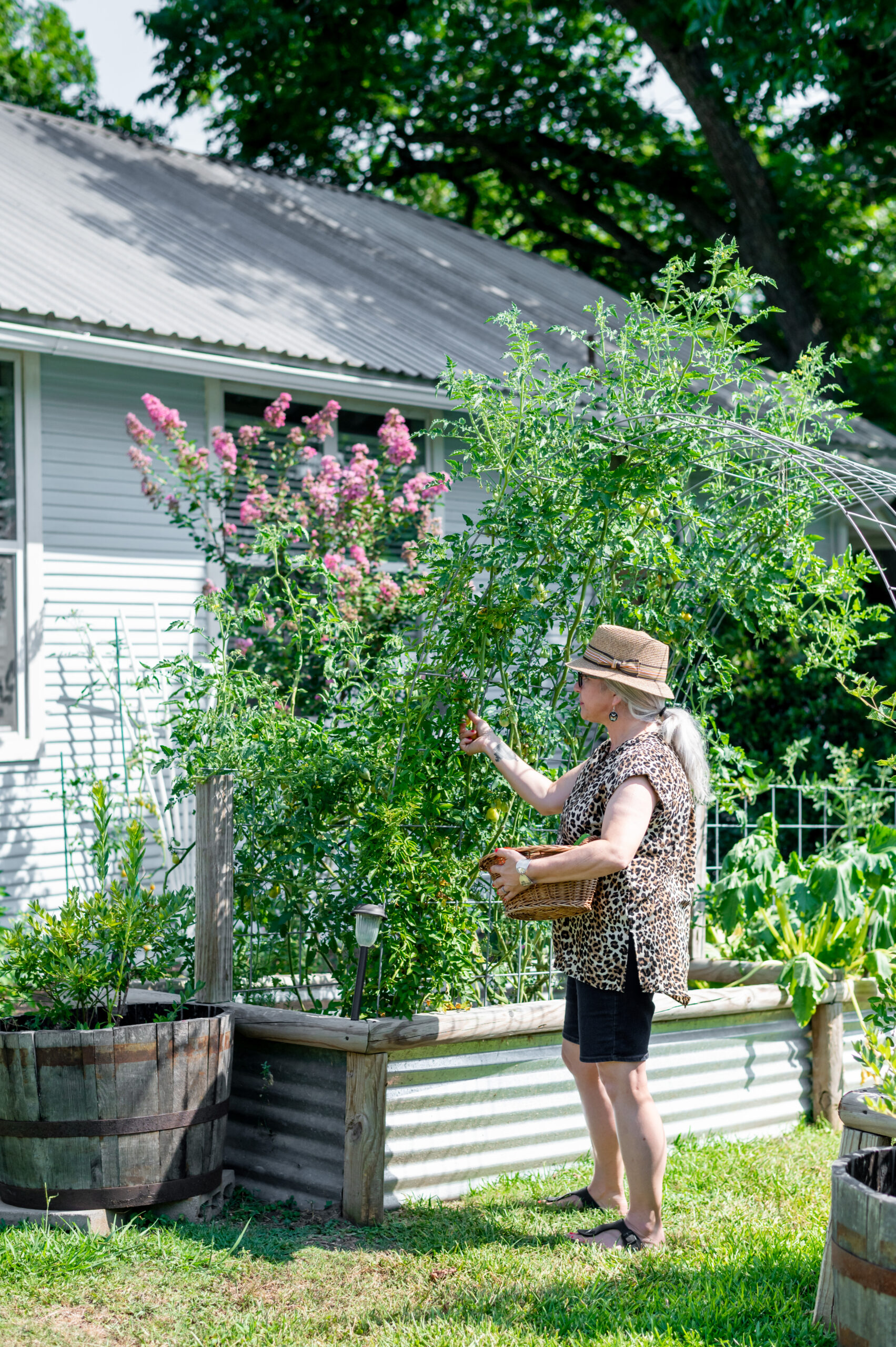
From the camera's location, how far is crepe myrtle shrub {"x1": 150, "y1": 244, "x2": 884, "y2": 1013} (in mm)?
4250

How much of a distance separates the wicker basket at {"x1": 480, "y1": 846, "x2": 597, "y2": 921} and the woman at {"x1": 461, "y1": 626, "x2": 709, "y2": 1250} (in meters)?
0.03

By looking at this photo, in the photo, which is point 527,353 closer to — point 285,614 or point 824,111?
point 285,614

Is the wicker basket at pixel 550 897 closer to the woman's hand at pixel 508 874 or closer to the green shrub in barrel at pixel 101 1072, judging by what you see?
the woman's hand at pixel 508 874

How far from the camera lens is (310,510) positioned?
6.88 meters

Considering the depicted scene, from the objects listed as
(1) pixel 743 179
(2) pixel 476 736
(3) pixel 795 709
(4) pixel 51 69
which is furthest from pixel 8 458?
(4) pixel 51 69

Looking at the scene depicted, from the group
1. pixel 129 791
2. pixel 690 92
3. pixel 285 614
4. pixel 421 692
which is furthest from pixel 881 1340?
pixel 690 92

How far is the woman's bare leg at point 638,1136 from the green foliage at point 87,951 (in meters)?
1.52

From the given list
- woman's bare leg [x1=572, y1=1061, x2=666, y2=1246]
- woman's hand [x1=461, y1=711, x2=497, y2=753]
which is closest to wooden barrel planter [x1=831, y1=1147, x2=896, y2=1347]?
woman's bare leg [x1=572, y1=1061, x2=666, y2=1246]

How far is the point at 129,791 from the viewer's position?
7242 mm

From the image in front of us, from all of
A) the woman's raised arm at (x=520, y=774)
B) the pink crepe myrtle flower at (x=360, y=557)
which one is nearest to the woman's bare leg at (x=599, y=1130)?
the woman's raised arm at (x=520, y=774)

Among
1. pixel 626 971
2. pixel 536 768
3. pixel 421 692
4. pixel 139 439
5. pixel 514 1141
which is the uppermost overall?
pixel 139 439

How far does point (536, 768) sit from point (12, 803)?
3536 millimetres

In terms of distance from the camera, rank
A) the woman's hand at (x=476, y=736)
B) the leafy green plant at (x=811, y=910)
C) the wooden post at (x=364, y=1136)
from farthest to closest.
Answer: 1. the leafy green plant at (x=811, y=910)
2. the woman's hand at (x=476, y=736)
3. the wooden post at (x=364, y=1136)

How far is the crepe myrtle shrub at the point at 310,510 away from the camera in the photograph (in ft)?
21.2
